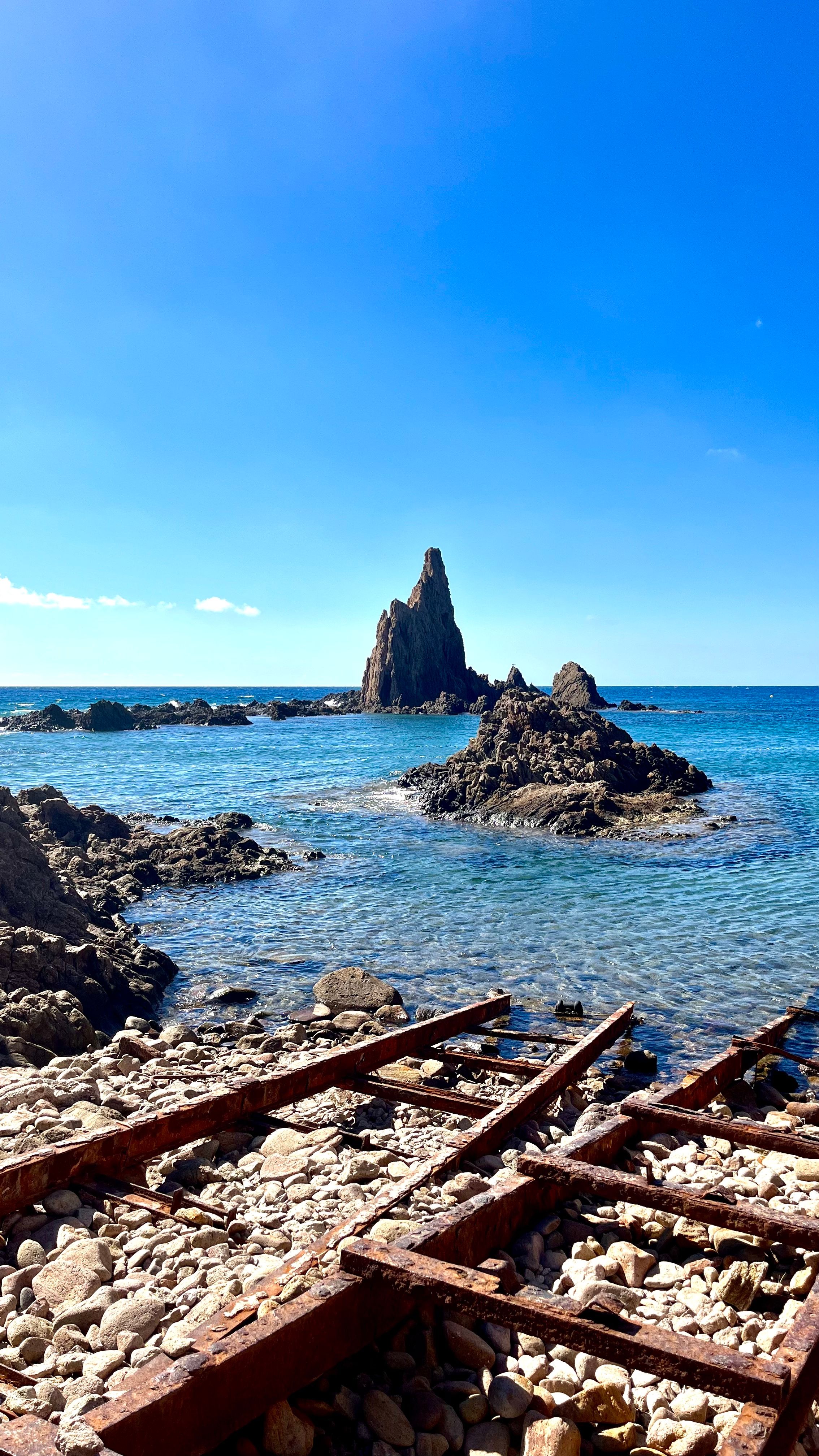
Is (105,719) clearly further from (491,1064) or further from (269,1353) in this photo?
(269,1353)

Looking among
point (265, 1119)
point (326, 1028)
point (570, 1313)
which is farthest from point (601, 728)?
point (570, 1313)

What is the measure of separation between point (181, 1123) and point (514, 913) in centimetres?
1079

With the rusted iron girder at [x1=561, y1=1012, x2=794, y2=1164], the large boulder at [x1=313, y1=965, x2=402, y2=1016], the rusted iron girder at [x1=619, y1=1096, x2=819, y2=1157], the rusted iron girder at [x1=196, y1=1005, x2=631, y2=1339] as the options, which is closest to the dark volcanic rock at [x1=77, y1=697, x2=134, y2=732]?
the large boulder at [x1=313, y1=965, x2=402, y2=1016]

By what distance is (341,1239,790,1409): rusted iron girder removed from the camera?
9.58 ft

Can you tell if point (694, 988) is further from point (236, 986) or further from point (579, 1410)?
point (579, 1410)

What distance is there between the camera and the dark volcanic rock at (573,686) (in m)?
63.4

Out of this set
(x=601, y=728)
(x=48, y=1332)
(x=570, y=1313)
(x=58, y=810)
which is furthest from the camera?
(x=601, y=728)

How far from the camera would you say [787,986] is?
11.5m

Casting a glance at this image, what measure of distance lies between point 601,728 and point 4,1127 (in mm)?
32025

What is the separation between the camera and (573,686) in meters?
64.7

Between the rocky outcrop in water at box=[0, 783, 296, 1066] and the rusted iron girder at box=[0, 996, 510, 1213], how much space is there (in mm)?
3031

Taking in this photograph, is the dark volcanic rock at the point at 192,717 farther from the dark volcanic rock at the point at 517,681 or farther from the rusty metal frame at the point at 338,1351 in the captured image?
the rusty metal frame at the point at 338,1351

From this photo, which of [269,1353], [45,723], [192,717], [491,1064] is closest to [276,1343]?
[269,1353]

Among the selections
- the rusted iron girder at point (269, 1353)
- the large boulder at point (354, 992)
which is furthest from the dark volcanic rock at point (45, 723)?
the rusted iron girder at point (269, 1353)
